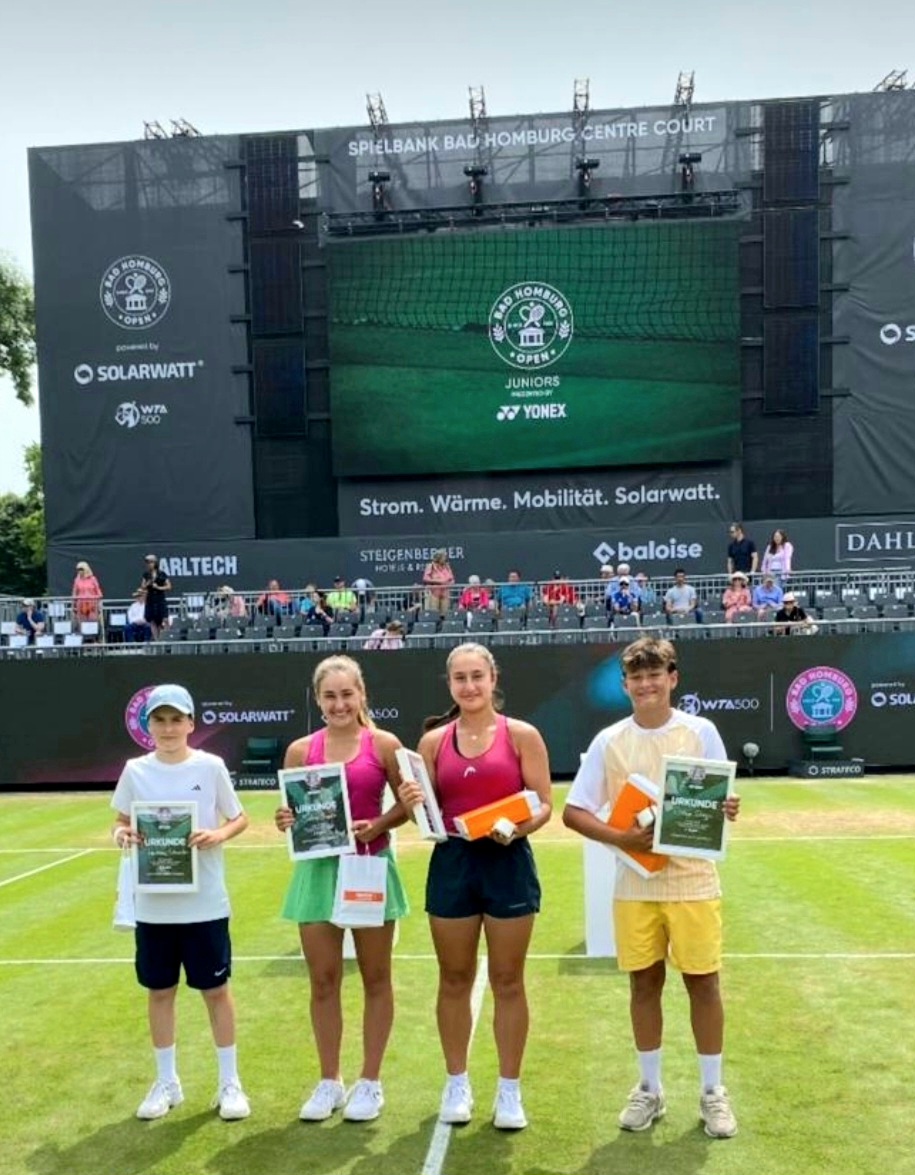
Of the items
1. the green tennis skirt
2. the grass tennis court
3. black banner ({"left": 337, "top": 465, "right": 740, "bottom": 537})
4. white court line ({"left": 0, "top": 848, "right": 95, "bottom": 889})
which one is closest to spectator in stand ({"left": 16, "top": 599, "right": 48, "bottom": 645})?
black banner ({"left": 337, "top": 465, "right": 740, "bottom": 537})

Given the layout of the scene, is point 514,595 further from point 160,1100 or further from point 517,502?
point 160,1100

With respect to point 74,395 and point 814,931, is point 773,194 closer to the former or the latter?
point 74,395

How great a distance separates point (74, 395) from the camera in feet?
72.1

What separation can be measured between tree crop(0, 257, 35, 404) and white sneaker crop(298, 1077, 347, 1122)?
38644 mm

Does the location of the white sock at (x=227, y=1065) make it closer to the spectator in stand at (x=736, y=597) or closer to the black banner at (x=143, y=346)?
the spectator in stand at (x=736, y=597)

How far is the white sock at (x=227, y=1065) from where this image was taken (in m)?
4.73

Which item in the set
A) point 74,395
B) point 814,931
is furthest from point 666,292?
point 814,931

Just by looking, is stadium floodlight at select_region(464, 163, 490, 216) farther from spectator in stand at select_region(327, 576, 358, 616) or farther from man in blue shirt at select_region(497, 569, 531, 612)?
spectator in stand at select_region(327, 576, 358, 616)

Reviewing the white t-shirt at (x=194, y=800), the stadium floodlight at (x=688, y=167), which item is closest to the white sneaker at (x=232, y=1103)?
the white t-shirt at (x=194, y=800)

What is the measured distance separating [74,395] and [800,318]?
1452 cm

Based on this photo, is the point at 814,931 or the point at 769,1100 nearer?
the point at 769,1100

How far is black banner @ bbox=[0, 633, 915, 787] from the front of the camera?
16984 millimetres

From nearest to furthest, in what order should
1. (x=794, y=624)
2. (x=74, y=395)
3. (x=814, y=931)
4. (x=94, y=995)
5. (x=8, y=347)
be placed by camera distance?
1. (x=94, y=995)
2. (x=814, y=931)
3. (x=794, y=624)
4. (x=74, y=395)
5. (x=8, y=347)

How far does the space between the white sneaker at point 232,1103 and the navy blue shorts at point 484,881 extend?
1.30 meters
